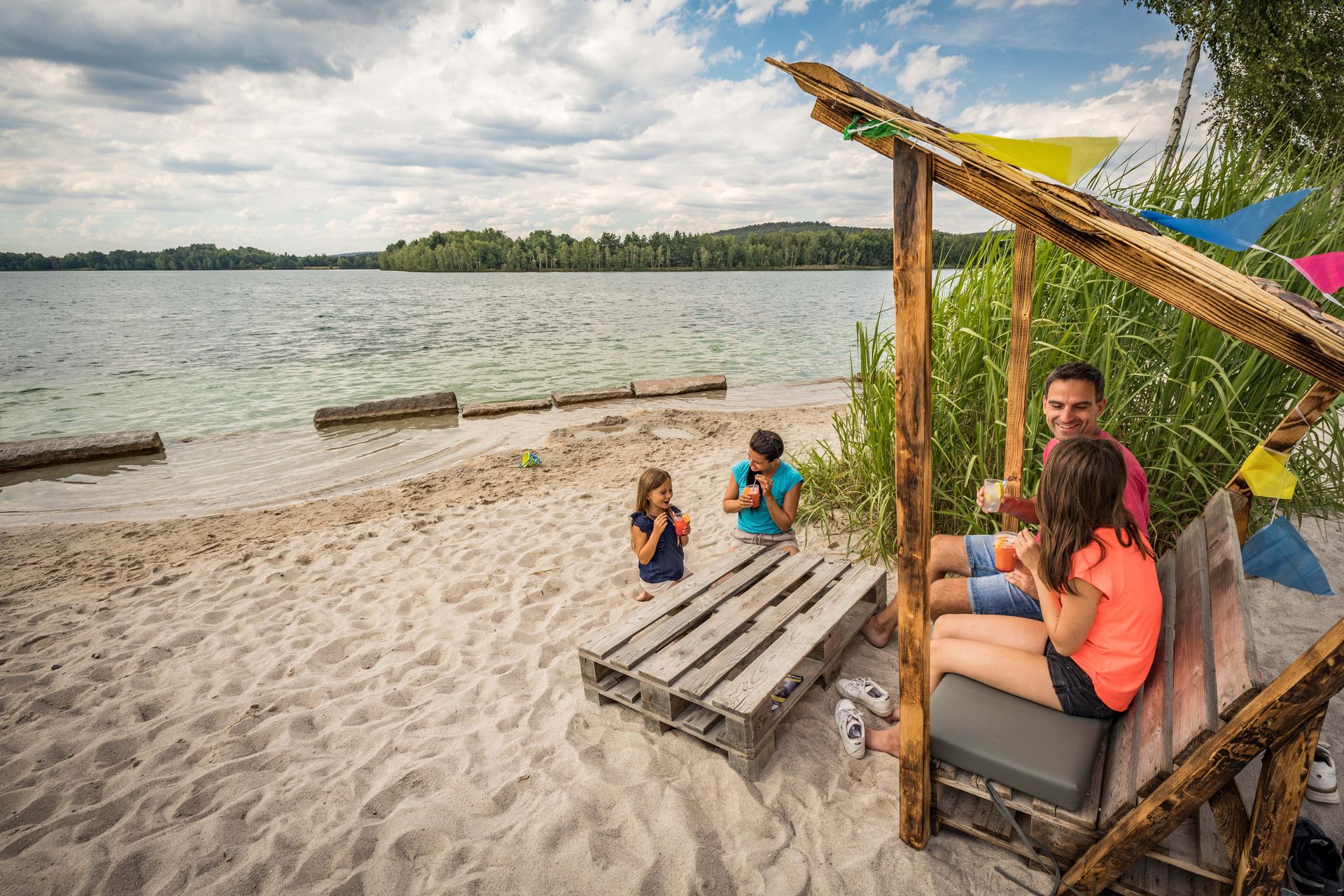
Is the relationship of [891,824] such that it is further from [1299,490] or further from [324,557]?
[324,557]

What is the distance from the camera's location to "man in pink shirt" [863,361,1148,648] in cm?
260

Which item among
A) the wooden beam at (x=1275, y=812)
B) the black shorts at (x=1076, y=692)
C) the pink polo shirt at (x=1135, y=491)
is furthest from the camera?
the pink polo shirt at (x=1135, y=491)

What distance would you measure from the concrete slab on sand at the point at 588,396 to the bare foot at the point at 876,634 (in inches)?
373

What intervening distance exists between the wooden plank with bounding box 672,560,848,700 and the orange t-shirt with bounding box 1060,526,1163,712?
1398 millimetres

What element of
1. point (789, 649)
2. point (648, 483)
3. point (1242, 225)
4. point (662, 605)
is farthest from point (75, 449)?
point (1242, 225)

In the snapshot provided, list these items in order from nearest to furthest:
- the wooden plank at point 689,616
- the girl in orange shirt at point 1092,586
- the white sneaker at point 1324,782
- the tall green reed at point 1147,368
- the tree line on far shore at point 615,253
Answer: the girl in orange shirt at point 1092,586 → the white sneaker at point 1324,782 → the wooden plank at point 689,616 → the tall green reed at point 1147,368 → the tree line on far shore at point 615,253

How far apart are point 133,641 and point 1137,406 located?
259 inches

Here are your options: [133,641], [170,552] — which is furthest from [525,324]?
[133,641]

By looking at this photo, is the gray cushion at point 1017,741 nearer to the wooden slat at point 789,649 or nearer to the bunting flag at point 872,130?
the wooden slat at point 789,649

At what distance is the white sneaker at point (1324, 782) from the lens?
2.28m

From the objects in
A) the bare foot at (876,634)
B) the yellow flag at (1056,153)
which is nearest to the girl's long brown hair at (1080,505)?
the yellow flag at (1056,153)

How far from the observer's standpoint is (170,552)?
217 inches

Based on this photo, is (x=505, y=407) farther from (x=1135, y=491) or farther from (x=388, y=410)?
(x=1135, y=491)

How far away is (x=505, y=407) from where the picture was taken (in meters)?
11.7
